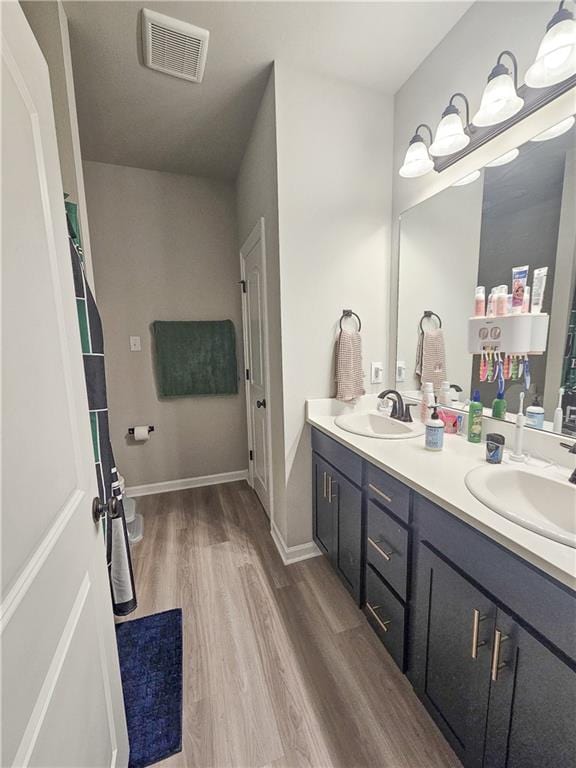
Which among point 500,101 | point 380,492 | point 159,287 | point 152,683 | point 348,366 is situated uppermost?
point 500,101

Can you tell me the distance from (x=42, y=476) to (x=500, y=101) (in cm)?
176

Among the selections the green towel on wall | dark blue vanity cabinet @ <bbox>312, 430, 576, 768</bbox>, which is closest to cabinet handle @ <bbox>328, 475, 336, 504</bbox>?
dark blue vanity cabinet @ <bbox>312, 430, 576, 768</bbox>

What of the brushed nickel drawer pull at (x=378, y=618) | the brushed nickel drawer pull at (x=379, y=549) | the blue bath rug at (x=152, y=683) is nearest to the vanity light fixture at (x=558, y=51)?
the brushed nickel drawer pull at (x=379, y=549)

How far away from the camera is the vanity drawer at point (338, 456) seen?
1.38 metres

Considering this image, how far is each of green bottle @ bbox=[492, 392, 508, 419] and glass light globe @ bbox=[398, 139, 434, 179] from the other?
1095 millimetres

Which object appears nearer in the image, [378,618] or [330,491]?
[378,618]

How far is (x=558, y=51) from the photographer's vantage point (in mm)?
953

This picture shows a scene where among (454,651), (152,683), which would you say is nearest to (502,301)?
(454,651)

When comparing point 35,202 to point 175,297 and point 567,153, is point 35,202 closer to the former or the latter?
point 567,153

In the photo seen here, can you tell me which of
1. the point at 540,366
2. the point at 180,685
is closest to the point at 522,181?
the point at 540,366

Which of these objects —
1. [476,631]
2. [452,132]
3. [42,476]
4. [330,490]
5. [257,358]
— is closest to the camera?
[42,476]

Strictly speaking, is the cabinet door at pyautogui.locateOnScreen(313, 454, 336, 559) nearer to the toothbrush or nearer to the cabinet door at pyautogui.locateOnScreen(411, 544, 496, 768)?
the cabinet door at pyautogui.locateOnScreen(411, 544, 496, 768)

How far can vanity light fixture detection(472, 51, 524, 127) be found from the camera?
109 cm

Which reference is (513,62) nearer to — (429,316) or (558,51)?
(558,51)
